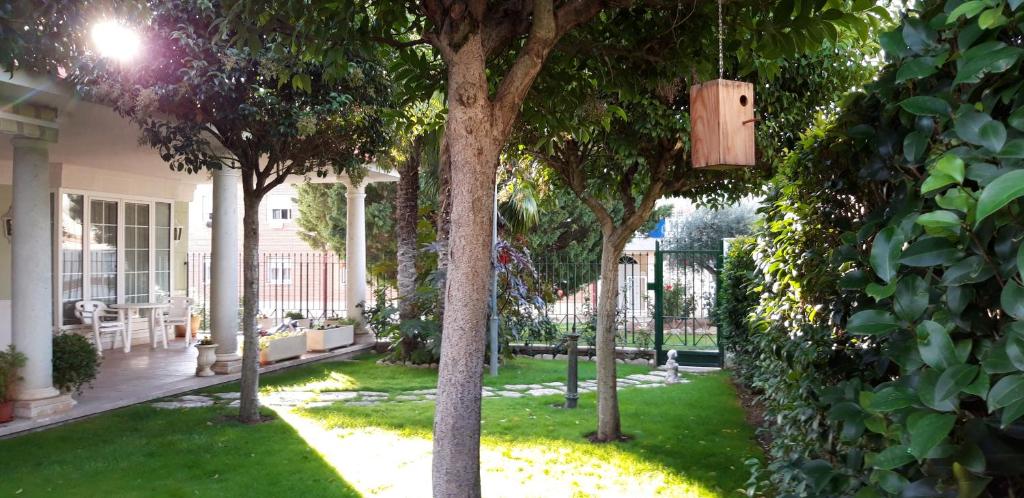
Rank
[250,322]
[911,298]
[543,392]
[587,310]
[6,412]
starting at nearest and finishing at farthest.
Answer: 1. [911,298]
2. [6,412]
3. [250,322]
4. [543,392]
5. [587,310]

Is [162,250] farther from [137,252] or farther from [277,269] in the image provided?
[277,269]

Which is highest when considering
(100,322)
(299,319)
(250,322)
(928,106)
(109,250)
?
(928,106)

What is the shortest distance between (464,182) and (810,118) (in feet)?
15.9

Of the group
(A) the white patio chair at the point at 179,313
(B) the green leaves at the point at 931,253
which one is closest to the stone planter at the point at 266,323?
(A) the white patio chair at the point at 179,313

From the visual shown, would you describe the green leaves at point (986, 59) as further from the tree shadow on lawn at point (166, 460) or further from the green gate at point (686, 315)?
the green gate at point (686, 315)

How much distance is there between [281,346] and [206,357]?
4.30ft

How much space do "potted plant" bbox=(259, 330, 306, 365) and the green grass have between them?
385 millimetres

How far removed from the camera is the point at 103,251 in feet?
42.6

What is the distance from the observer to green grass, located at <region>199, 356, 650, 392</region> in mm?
9867

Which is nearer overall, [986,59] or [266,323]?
[986,59]

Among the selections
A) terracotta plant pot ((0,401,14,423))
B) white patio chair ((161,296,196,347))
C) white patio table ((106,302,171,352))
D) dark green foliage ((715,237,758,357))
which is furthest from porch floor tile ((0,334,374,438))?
dark green foliage ((715,237,758,357))

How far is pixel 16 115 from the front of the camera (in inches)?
281

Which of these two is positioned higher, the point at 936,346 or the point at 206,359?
the point at 936,346

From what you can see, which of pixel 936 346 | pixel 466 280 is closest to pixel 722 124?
pixel 466 280
